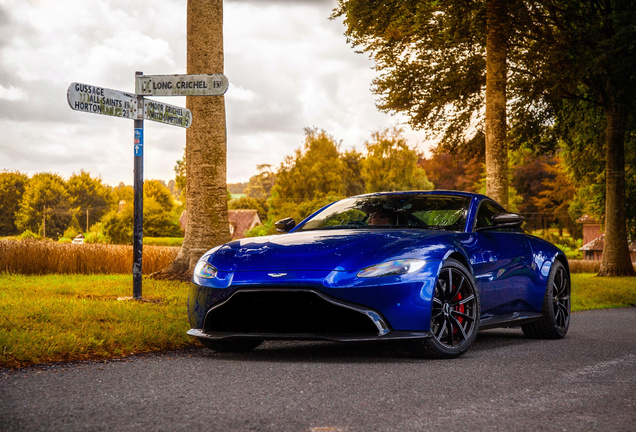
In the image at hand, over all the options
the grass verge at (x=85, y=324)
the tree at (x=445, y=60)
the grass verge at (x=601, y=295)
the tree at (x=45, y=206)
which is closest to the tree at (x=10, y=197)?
the tree at (x=45, y=206)

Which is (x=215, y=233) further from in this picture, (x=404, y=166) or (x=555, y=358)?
(x=404, y=166)

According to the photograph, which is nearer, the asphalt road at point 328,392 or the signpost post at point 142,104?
the asphalt road at point 328,392

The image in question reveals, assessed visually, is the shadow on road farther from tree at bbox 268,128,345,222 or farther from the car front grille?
tree at bbox 268,128,345,222

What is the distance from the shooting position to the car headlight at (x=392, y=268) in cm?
574

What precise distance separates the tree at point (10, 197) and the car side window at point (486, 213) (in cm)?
10515

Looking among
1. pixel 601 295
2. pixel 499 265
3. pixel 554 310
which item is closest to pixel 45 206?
pixel 601 295

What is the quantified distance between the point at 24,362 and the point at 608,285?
16139 millimetres

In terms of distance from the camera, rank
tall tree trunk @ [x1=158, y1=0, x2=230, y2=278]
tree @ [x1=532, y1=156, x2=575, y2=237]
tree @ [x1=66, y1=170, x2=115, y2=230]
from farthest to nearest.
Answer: tree @ [x1=66, y1=170, x2=115, y2=230], tree @ [x1=532, y1=156, x2=575, y2=237], tall tree trunk @ [x1=158, y1=0, x2=230, y2=278]

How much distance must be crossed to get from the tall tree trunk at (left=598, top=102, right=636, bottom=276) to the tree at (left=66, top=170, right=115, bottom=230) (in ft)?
310

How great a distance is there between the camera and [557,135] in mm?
24562

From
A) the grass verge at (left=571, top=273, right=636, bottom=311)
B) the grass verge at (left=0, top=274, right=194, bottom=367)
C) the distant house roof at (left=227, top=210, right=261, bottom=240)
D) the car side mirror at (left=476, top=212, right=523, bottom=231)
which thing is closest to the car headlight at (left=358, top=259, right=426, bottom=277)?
the car side mirror at (left=476, top=212, right=523, bottom=231)

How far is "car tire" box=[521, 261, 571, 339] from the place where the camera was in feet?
26.8

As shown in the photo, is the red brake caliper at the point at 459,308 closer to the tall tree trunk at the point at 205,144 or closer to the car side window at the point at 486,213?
the car side window at the point at 486,213

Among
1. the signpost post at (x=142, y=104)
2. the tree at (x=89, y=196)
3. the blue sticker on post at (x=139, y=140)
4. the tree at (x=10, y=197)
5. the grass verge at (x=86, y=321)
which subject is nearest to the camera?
the grass verge at (x=86, y=321)
